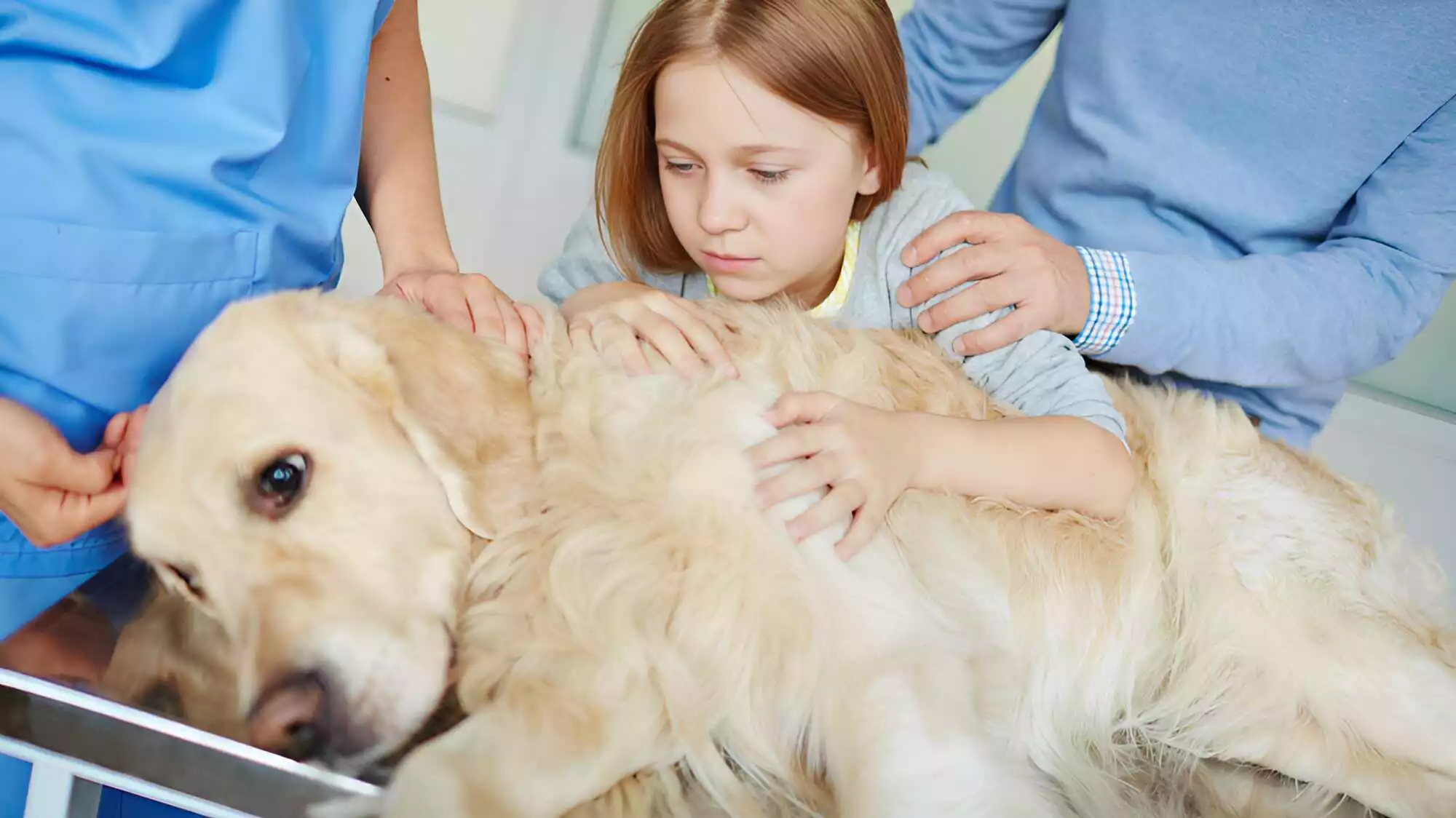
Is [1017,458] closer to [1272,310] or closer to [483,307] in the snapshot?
[1272,310]

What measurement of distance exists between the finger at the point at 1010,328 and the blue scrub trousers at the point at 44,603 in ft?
2.94

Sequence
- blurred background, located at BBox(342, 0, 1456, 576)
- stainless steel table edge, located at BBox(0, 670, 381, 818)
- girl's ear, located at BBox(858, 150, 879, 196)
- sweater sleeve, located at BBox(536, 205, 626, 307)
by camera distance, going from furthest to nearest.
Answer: blurred background, located at BBox(342, 0, 1456, 576)
sweater sleeve, located at BBox(536, 205, 626, 307)
girl's ear, located at BBox(858, 150, 879, 196)
stainless steel table edge, located at BBox(0, 670, 381, 818)

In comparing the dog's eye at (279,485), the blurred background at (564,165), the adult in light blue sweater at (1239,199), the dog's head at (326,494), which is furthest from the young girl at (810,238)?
the blurred background at (564,165)

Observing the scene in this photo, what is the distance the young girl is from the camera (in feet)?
2.97

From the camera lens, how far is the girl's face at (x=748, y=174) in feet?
3.54

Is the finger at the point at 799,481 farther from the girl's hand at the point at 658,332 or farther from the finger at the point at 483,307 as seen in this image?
the finger at the point at 483,307

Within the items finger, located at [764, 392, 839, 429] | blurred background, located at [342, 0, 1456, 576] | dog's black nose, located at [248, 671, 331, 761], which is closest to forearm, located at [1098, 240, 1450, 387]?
finger, located at [764, 392, 839, 429]

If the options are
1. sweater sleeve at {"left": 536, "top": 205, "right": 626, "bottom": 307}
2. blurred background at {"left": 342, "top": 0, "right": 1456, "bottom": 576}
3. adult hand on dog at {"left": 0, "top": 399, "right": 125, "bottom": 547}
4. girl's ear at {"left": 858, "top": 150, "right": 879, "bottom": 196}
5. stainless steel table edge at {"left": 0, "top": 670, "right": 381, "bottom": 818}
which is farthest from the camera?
blurred background at {"left": 342, "top": 0, "right": 1456, "bottom": 576}

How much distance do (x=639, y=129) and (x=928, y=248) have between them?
42cm

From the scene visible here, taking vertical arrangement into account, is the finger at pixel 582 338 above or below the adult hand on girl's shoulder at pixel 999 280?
below

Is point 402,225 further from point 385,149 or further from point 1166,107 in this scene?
point 1166,107

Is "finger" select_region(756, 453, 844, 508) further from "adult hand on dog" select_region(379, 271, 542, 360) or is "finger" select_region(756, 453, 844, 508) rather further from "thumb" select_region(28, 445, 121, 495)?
"thumb" select_region(28, 445, 121, 495)

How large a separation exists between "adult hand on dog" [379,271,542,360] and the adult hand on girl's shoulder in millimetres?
478

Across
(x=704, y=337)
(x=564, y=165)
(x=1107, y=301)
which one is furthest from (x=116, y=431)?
(x=564, y=165)
